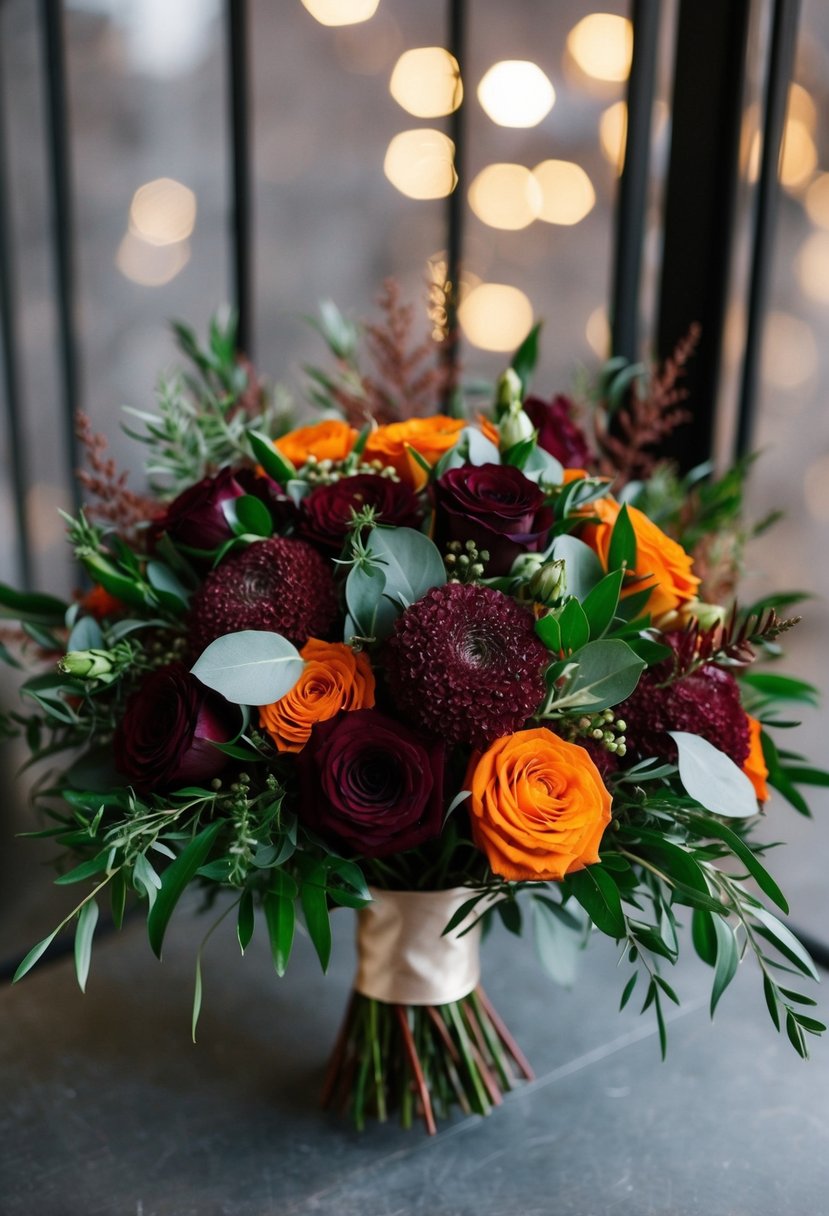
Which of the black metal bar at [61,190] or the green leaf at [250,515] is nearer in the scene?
the green leaf at [250,515]

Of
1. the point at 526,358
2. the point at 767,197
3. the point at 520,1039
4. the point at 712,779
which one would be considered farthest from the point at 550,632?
the point at 767,197

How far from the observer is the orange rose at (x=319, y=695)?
1.95ft

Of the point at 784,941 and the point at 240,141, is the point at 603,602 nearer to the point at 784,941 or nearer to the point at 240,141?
the point at 784,941

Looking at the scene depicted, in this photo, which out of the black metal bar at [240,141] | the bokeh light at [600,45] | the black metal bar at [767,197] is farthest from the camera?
the bokeh light at [600,45]

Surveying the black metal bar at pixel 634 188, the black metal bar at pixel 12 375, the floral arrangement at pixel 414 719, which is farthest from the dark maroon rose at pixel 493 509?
the black metal bar at pixel 12 375

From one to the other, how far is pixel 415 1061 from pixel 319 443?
449 millimetres

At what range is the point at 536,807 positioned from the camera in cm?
56

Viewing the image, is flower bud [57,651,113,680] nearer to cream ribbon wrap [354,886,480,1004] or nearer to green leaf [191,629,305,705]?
green leaf [191,629,305,705]

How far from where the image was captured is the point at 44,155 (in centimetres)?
189

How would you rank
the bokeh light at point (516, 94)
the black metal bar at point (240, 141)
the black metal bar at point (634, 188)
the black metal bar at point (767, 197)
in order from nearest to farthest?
1. the black metal bar at point (767, 197)
2. the black metal bar at point (634, 188)
3. the black metal bar at point (240, 141)
4. the bokeh light at point (516, 94)

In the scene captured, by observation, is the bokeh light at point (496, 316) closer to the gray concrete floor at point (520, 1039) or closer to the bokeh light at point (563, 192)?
the gray concrete floor at point (520, 1039)

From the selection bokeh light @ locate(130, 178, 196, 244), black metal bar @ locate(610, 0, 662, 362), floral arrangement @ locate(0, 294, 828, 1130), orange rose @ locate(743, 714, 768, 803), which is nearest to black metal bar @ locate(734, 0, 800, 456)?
black metal bar @ locate(610, 0, 662, 362)

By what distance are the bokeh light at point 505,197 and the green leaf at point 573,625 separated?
135cm

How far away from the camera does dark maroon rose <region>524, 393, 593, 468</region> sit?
768 millimetres
